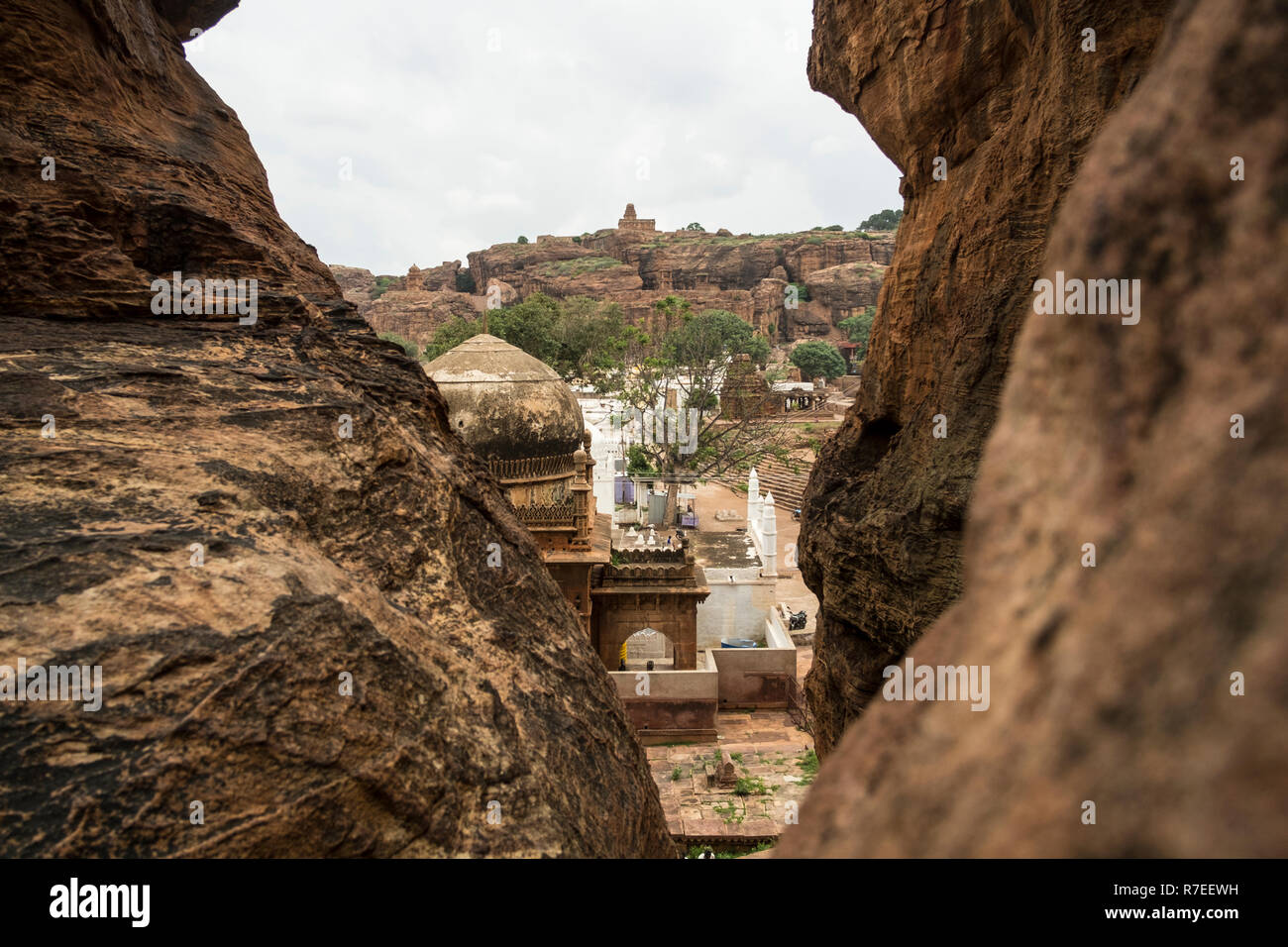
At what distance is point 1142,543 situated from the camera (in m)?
1.09

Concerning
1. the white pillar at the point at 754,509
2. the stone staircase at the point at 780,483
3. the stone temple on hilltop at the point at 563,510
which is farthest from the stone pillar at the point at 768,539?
the stone staircase at the point at 780,483

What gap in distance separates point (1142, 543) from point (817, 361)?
59.4m

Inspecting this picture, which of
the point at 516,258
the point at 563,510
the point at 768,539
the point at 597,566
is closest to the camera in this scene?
the point at 563,510

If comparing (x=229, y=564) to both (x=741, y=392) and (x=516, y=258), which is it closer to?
(x=741, y=392)

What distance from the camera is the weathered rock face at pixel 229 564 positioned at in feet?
7.54

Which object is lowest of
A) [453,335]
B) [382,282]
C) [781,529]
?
[781,529]

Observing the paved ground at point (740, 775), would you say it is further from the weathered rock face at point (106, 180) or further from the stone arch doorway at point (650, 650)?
the weathered rock face at point (106, 180)

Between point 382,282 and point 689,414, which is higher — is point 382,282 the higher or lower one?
the higher one

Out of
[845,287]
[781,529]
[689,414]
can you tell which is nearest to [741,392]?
[689,414]

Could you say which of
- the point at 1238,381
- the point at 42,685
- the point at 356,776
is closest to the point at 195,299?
the point at 42,685

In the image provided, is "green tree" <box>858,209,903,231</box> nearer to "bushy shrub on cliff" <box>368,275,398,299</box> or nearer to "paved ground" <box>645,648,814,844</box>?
"bushy shrub on cliff" <box>368,275,398,299</box>

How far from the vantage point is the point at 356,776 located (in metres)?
2.53

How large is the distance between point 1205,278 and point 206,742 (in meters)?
2.62

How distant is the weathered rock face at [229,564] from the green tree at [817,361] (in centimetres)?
5609
